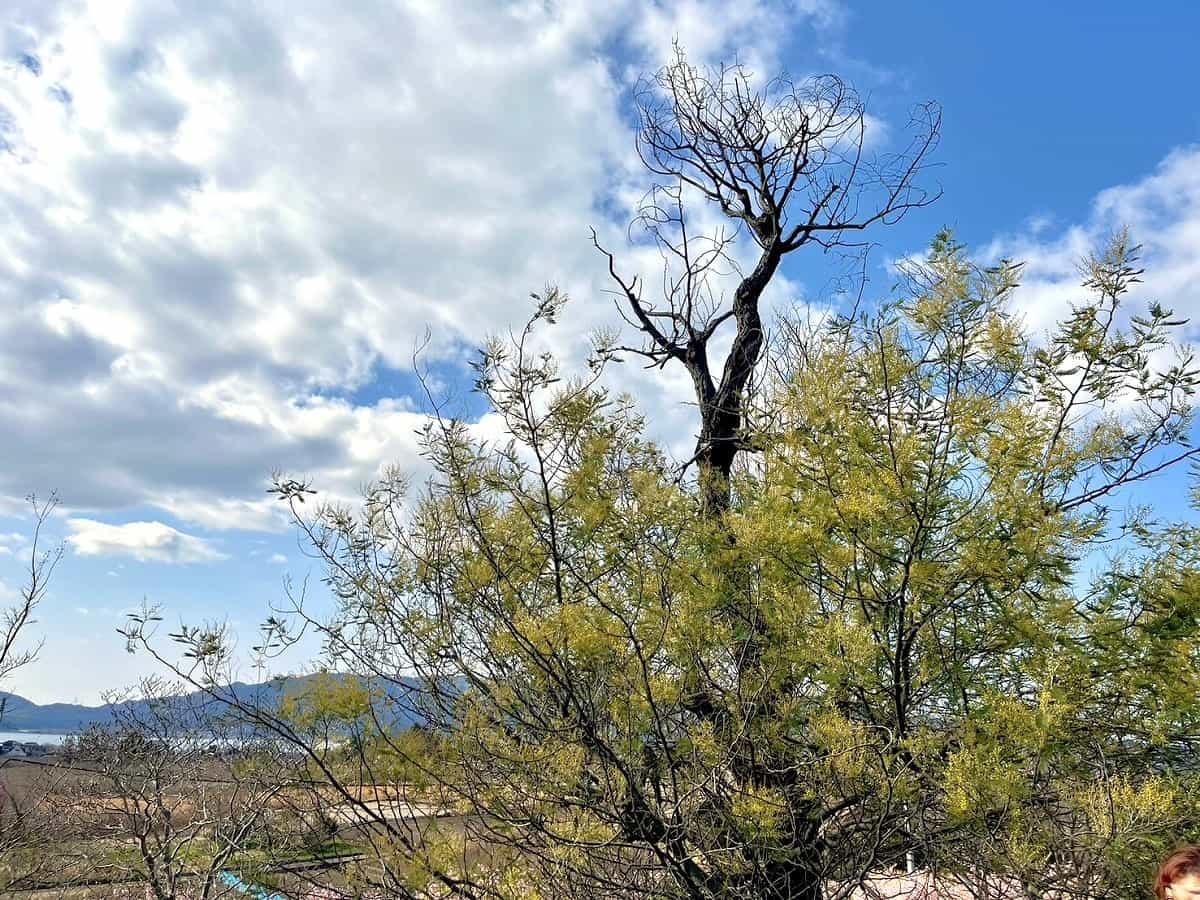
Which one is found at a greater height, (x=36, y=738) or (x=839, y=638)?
(x=839, y=638)

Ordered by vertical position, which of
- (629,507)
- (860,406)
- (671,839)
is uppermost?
(860,406)

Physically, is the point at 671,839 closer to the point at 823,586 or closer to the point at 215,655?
the point at 823,586

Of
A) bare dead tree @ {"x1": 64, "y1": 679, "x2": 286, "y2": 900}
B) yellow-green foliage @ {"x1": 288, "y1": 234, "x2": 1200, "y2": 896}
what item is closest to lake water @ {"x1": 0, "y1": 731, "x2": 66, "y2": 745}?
bare dead tree @ {"x1": 64, "y1": 679, "x2": 286, "y2": 900}

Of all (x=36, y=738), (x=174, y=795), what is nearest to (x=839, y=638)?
(x=174, y=795)

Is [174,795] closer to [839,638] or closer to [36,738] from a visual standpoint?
[839,638]

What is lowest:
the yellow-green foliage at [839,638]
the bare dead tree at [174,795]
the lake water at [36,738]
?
the lake water at [36,738]

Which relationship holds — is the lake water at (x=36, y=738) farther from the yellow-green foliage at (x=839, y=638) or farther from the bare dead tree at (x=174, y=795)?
the yellow-green foliage at (x=839, y=638)

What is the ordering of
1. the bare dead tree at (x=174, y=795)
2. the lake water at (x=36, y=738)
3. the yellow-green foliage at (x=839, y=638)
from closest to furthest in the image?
the yellow-green foliage at (x=839, y=638) < the bare dead tree at (x=174, y=795) < the lake water at (x=36, y=738)

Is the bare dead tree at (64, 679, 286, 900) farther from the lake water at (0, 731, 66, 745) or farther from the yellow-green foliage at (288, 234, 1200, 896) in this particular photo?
the lake water at (0, 731, 66, 745)

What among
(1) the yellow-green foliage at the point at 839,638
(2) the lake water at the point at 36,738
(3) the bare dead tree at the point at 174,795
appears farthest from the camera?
(2) the lake water at the point at 36,738

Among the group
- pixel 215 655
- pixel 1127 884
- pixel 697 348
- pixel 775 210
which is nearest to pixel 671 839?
pixel 1127 884

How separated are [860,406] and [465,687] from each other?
218cm

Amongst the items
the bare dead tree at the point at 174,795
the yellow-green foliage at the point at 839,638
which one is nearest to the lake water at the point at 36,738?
the bare dead tree at the point at 174,795

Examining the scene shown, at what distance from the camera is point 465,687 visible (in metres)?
3.80
